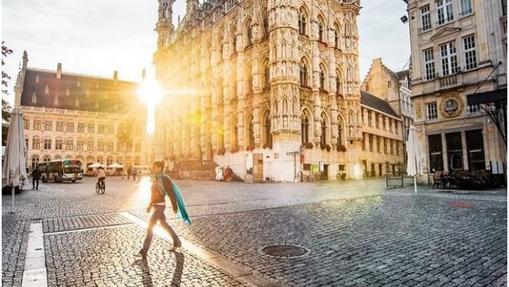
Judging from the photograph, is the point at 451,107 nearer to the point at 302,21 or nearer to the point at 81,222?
the point at 302,21

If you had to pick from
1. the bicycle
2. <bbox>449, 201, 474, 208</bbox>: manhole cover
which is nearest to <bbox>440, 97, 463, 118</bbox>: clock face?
→ <bbox>449, 201, 474, 208</bbox>: manhole cover

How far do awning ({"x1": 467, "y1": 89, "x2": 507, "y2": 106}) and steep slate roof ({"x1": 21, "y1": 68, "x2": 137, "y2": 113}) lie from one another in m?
73.4

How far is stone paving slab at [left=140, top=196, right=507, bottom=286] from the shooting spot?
4.46 meters

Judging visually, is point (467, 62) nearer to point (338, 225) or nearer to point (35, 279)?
point (338, 225)

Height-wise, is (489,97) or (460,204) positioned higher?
(489,97)

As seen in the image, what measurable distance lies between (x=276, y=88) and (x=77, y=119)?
5570cm

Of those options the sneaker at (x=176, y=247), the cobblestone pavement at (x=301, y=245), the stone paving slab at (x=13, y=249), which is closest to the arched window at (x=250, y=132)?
the cobblestone pavement at (x=301, y=245)

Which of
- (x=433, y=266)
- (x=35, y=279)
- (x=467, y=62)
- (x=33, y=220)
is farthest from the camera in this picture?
(x=467, y=62)

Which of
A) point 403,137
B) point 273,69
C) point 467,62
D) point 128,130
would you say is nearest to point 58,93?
point 128,130

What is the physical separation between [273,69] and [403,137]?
3269 centimetres

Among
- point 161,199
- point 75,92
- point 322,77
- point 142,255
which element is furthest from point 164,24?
point 142,255

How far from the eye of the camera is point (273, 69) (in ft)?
104

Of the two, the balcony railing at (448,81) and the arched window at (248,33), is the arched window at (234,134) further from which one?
the balcony railing at (448,81)

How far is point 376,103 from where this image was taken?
1939 inches
